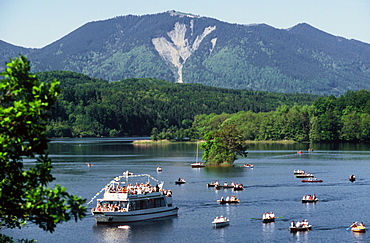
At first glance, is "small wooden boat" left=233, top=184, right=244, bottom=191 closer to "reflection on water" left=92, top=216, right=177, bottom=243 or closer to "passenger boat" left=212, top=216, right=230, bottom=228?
"reflection on water" left=92, top=216, right=177, bottom=243

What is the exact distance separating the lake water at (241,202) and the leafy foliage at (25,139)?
116 ft

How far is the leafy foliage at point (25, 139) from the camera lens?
24.1m

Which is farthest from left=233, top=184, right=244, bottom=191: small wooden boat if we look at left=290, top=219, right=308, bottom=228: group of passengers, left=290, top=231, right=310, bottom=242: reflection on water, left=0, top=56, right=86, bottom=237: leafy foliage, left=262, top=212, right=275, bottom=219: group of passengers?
left=0, top=56, right=86, bottom=237: leafy foliage

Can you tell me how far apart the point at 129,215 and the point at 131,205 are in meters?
1.25

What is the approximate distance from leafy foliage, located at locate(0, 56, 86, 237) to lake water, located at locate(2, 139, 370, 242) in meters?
35.3

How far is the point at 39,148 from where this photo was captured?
25484 millimetres

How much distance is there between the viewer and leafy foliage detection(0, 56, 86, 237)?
24094 millimetres

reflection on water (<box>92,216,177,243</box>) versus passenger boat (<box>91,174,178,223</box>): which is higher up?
passenger boat (<box>91,174,178,223</box>)

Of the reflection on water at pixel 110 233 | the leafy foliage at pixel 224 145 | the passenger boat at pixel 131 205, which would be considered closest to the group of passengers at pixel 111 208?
the passenger boat at pixel 131 205

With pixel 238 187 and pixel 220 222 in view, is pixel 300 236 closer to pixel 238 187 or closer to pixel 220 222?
pixel 220 222

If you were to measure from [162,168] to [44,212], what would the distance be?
105799mm

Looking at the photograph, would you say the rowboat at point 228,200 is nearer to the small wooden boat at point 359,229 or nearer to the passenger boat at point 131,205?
the passenger boat at point 131,205

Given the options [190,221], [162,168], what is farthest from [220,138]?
[190,221]

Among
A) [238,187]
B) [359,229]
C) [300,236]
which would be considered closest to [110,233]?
[300,236]
